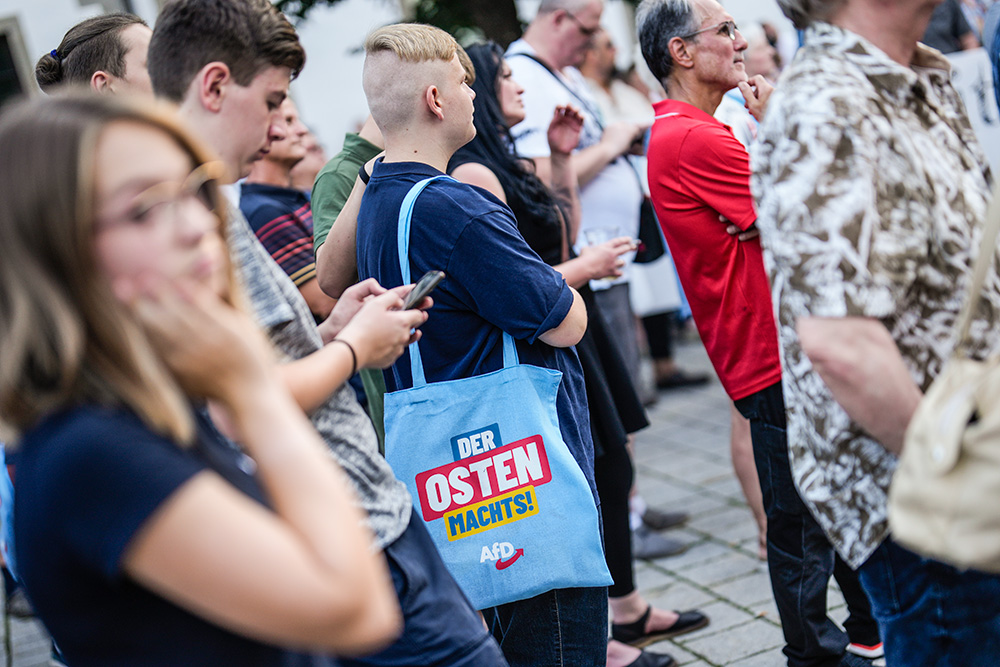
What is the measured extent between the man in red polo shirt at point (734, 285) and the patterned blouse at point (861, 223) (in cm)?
88

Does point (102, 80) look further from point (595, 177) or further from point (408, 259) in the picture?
point (595, 177)

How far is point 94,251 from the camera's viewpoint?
42.6 inches

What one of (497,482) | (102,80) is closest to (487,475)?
(497,482)

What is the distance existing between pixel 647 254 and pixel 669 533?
1373mm

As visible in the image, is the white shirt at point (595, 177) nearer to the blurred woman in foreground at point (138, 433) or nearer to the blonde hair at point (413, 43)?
the blonde hair at point (413, 43)

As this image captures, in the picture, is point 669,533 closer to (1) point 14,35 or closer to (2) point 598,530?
(2) point 598,530

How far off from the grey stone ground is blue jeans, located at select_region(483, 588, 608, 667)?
1.01 m

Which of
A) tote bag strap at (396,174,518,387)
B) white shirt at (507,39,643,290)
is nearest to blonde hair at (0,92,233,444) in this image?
tote bag strap at (396,174,518,387)

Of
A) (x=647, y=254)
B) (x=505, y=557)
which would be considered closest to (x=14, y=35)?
(x=647, y=254)

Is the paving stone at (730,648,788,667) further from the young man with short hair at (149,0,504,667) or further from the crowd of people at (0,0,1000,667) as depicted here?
the young man with short hair at (149,0,504,667)

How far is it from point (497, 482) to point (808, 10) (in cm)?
122

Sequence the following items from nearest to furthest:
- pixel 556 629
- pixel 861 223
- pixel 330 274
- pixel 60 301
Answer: pixel 60 301 → pixel 861 223 → pixel 556 629 → pixel 330 274

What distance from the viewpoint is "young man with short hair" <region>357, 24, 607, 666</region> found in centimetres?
222

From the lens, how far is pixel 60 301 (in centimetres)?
106
